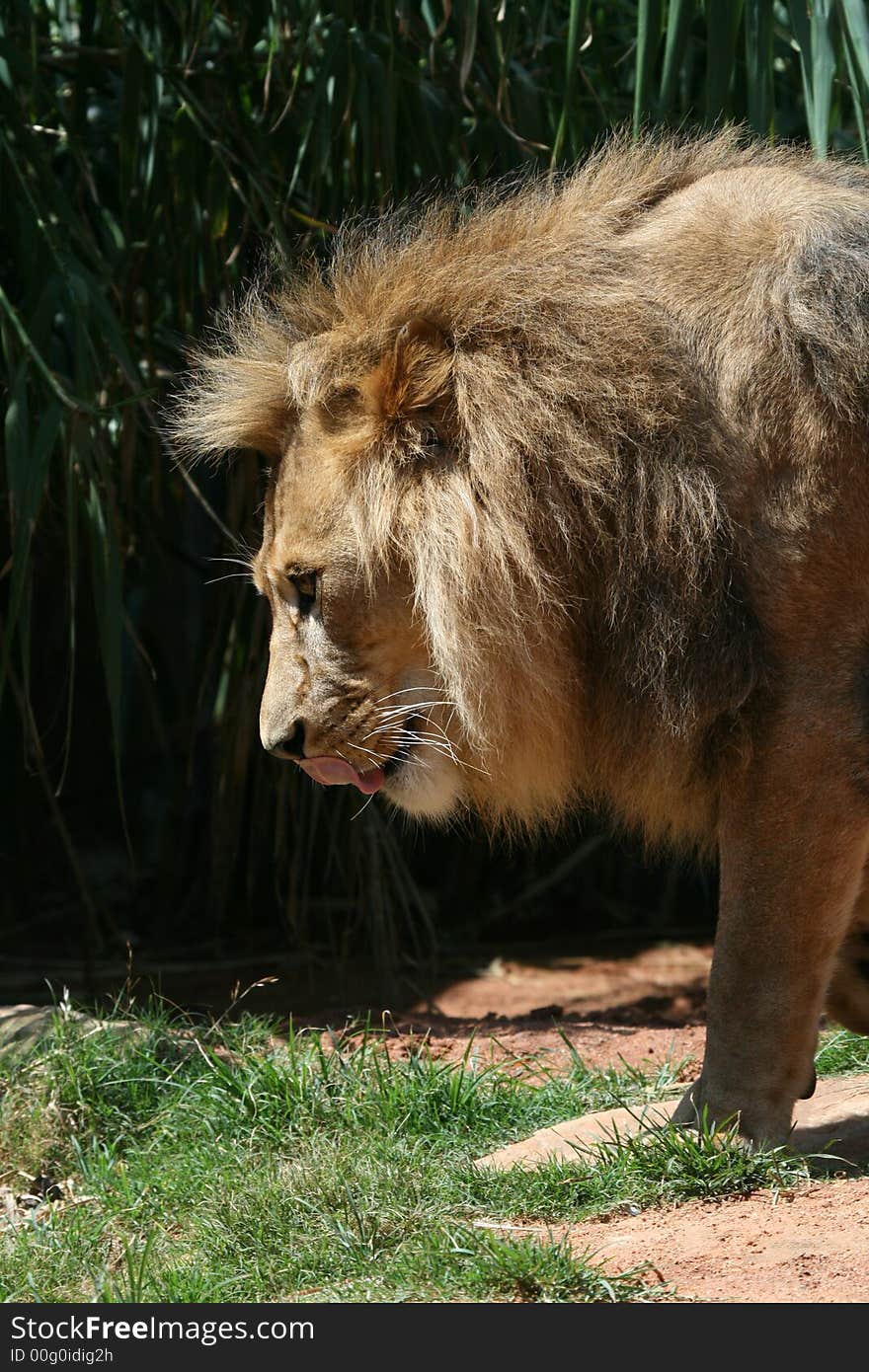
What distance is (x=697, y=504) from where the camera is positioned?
3.04 m

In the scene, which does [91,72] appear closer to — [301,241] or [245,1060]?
[301,241]

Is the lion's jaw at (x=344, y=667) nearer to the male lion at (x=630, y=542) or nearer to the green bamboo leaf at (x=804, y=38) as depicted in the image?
the male lion at (x=630, y=542)

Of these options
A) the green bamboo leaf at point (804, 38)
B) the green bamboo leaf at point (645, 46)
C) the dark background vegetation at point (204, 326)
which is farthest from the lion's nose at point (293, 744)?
the green bamboo leaf at point (804, 38)

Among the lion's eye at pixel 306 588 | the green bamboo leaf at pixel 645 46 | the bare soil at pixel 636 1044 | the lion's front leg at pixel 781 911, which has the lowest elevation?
the bare soil at pixel 636 1044

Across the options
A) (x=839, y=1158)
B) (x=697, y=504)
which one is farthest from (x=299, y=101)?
(x=839, y=1158)

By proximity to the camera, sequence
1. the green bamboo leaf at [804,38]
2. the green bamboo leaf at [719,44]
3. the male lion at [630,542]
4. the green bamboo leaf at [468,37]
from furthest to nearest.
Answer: the green bamboo leaf at [468,37] → the green bamboo leaf at [719,44] → the green bamboo leaf at [804,38] → the male lion at [630,542]

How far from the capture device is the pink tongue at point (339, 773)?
3396mm

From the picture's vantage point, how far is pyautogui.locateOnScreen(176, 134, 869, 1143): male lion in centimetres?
304

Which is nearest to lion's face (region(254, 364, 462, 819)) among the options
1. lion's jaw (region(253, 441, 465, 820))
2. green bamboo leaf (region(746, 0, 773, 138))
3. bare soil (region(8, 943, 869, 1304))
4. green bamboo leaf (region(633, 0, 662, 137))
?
lion's jaw (region(253, 441, 465, 820))

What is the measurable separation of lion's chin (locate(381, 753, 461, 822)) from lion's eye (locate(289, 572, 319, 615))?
0.38 meters

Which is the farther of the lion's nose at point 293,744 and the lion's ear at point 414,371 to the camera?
the lion's nose at point 293,744

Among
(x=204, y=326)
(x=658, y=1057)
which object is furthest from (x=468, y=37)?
(x=658, y=1057)

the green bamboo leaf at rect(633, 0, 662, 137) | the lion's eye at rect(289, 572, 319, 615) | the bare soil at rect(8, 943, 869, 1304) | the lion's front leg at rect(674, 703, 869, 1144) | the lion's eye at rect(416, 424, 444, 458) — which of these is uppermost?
the green bamboo leaf at rect(633, 0, 662, 137)

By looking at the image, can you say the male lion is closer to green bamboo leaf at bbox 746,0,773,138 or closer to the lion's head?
the lion's head
